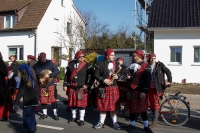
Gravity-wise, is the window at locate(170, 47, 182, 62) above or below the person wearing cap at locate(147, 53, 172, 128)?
above

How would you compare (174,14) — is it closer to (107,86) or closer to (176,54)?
(176,54)

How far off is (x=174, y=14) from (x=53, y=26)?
11563 millimetres

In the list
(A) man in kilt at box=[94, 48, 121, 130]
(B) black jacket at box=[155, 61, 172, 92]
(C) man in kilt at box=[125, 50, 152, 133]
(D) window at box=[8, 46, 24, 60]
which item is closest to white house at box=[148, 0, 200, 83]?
(B) black jacket at box=[155, 61, 172, 92]

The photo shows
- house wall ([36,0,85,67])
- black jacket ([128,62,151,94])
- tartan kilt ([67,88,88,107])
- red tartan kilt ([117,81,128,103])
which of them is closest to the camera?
black jacket ([128,62,151,94])

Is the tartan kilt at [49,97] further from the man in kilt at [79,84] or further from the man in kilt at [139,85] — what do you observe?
the man in kilt at [139,85]

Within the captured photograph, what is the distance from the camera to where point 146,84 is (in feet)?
21.5

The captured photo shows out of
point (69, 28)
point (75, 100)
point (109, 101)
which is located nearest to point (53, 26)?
point (69, 28)

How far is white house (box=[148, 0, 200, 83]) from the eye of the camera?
60.4 ft

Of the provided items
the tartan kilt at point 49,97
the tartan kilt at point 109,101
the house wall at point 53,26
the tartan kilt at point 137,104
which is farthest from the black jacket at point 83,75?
the house wall at point 53,26

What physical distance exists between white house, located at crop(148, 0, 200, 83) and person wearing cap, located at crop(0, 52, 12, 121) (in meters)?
13.1

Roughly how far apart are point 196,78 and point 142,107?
13.0m

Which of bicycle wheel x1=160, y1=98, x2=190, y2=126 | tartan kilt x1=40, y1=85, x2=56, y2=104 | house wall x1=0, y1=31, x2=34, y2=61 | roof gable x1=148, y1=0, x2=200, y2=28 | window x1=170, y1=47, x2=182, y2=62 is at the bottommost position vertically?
bicycle wheel x1=160, y1=98, x2=190, y2=126

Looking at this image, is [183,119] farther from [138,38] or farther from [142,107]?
[138,38]

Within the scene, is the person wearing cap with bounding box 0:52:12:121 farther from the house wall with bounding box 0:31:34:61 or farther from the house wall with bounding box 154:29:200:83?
the house wall with bounding box 0:31:34:61
